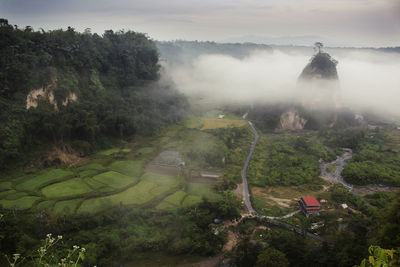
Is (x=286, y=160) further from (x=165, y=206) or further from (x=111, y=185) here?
(x=111, y=185)

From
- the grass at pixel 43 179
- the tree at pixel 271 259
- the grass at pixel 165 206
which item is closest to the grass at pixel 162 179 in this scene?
the grass at pixel 165 206

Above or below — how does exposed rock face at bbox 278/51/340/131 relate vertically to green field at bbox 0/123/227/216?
Answer: above

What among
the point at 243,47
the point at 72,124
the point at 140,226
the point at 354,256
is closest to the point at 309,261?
the point at 354,256

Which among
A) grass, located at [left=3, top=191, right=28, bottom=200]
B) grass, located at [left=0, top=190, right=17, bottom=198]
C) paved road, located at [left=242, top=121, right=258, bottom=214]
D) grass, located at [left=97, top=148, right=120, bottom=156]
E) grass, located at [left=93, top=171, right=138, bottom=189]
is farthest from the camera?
grass, located at [left=97, top=148, right=120, bottom=156]

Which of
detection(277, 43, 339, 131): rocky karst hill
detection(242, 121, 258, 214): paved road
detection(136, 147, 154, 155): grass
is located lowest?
detection(242, 121, 258, 214): paved road

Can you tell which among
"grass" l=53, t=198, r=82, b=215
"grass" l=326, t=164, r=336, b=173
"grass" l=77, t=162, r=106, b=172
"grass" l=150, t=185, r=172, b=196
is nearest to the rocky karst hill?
"grass" l=326, t=164, r=336, b=173

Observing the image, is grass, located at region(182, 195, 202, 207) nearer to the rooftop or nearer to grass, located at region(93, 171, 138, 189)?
grass, located at region(93, 171, 138, 189)

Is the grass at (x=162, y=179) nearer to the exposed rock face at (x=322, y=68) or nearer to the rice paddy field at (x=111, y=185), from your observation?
the rice paddy field at (x=111, y=185)
